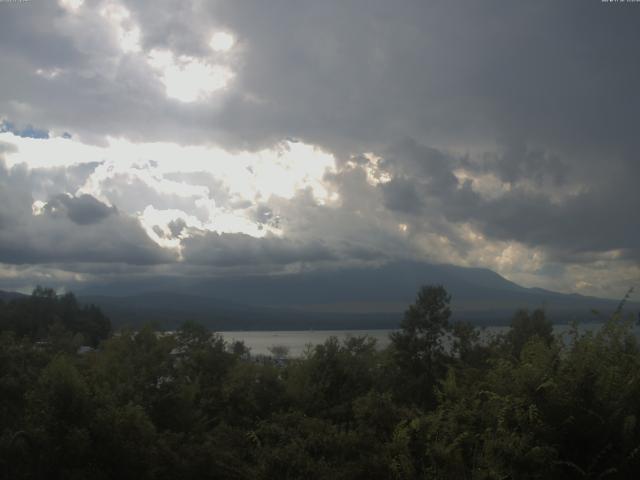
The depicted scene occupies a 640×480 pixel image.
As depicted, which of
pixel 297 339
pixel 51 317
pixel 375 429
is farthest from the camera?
pixel 297 339

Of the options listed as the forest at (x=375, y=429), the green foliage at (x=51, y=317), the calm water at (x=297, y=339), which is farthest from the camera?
the green foliage at (x=51, y=317)

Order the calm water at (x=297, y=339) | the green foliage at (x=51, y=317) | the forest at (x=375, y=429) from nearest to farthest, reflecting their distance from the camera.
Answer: the forest at (x=375, y=429), the calm water at (x=297, y=339), the green foliage at (x=51, y=317)

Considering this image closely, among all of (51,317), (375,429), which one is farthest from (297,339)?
(375,429)

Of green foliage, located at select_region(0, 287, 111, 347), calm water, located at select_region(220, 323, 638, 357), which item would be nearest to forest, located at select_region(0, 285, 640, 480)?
calm water, located at select_region(220, 323, 638, 357)

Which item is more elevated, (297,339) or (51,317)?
(51,317)

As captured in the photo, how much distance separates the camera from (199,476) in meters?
9.12

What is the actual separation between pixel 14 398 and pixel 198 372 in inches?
318

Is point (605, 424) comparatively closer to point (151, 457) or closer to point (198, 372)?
point (151, 457)

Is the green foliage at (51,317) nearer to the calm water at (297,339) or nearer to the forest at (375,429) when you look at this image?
the calm water at (297,339)

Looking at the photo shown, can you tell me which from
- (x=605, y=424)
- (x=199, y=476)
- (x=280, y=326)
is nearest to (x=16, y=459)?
(x=199, y=476)

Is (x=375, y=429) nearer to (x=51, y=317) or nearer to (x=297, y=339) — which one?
(x=51, y=317)

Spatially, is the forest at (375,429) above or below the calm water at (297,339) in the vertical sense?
above

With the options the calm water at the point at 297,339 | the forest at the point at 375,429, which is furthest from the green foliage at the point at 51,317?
the forest at the point at 375,429

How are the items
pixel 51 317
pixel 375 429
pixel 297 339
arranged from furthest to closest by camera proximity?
pixel 297 339 → pixel 51 317 → pixel 375 429
